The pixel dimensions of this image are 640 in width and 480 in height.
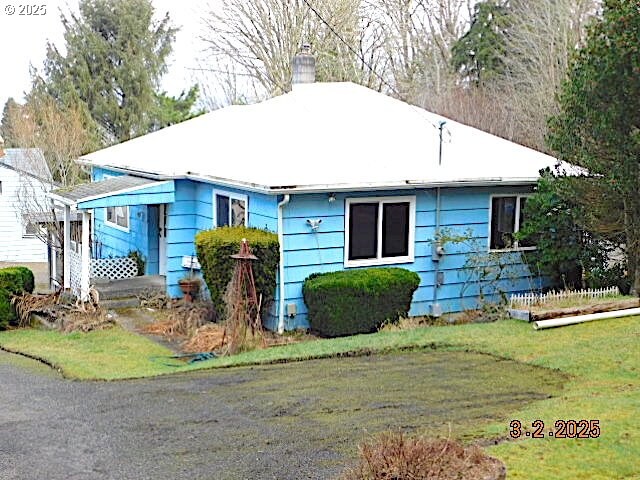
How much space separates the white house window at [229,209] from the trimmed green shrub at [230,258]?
94 cm

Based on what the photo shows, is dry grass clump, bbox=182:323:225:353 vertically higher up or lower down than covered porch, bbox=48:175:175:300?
lower down

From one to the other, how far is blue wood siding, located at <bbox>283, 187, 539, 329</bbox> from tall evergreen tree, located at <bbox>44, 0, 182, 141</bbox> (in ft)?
94.8

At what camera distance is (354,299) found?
50.3ft

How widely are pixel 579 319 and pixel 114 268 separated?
34.4 feet

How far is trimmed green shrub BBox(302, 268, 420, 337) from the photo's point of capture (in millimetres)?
15281

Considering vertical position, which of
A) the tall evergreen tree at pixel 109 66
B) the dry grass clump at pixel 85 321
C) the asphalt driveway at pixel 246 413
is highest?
the tall evergreen tree at pixel 109 66

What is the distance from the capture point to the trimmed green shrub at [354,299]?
50.1ft

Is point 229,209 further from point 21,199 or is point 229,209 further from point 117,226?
point 21,199

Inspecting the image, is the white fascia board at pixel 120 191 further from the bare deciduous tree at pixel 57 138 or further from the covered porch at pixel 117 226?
the bare deciduous tree at pixel 57 138

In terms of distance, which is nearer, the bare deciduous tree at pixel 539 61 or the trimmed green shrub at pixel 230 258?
the trimmed green shrub at pixel 230 258

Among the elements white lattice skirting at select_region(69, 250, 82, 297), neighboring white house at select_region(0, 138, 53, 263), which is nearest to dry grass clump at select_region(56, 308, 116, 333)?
white lattice skirting at select_region(69, 250, 82, 297)

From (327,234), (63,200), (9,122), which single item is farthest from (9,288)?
(9,122)

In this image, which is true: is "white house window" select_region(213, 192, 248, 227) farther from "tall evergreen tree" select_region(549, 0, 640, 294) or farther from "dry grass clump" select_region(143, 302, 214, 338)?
"tall evergreen tree" select_region(549, 0, 640, 294)
